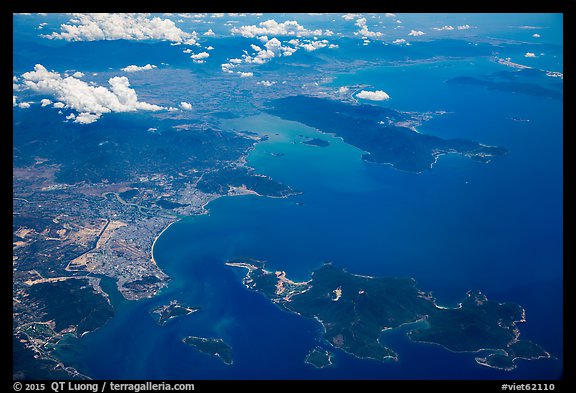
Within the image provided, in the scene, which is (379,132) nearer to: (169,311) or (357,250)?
(357,250)

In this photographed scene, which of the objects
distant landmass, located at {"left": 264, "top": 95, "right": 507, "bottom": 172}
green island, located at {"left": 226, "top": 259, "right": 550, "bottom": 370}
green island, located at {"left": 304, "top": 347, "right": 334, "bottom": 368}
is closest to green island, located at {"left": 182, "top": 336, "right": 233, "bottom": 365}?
green island, located at {"left": 304, "top": 347, "right": 334, "bottom": 368}

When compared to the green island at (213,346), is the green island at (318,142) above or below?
above

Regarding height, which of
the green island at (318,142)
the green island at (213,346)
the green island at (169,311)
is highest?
the green island at (318,142)

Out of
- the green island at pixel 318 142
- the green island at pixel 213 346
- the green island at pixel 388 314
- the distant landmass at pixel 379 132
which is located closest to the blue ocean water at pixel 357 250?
the green island at pixel 213 346

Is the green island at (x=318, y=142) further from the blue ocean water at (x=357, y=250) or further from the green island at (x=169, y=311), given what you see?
the green island at (x=169, y=311)

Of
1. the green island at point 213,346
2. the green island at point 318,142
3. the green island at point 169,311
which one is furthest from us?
the green island at point 318,142

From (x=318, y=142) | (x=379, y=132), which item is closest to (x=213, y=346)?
(x=318, y=142)
